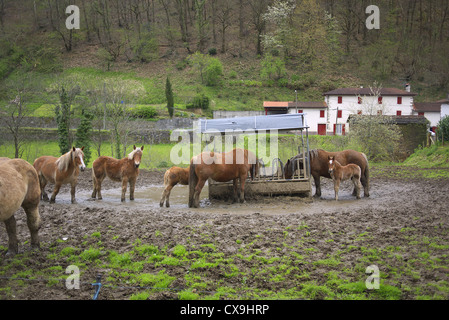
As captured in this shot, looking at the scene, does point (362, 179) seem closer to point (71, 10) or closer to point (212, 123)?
point (212, 123)

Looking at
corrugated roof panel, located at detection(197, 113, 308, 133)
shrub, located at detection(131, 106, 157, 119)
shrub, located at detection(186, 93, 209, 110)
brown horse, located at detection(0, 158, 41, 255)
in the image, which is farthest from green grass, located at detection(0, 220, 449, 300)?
shrub, located at detection(186, 93, 209, 110)

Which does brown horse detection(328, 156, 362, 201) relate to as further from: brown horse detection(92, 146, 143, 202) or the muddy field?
brown horse detection(92, 146, 143, 202)

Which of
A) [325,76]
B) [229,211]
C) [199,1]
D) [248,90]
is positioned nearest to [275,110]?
[248,90]

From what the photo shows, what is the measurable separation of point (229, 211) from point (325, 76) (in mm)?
60450

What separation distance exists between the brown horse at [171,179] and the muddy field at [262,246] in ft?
2.72

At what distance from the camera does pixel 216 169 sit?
1358 centimetres

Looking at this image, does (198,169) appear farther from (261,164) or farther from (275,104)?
(275,104)

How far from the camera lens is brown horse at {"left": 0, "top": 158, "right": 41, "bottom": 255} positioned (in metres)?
6.59

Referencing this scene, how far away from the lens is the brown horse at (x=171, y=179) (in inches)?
536

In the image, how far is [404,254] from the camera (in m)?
7.07

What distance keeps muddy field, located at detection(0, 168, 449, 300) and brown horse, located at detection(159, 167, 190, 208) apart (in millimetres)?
830

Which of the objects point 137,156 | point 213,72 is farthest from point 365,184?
point 213,72

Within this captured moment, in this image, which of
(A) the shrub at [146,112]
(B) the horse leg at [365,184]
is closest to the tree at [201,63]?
(A) the shrub at [146,112]
